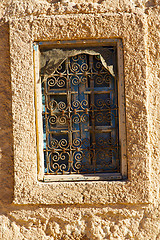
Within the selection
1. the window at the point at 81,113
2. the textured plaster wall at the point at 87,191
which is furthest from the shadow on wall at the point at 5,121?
the window at the point at 81,113

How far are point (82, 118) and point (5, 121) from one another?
71cm

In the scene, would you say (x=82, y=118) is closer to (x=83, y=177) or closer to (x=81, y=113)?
(x=81, y=113)

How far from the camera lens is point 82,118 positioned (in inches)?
97.6

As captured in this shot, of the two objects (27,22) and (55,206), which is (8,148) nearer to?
(55,206)

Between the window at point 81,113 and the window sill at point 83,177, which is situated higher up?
the window at point 81,113

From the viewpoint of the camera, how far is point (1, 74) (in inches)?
96.7

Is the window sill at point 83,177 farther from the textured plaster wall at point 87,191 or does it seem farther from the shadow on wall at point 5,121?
the shadow on wall at point 5,121

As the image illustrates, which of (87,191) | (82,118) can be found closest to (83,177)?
(87,191)

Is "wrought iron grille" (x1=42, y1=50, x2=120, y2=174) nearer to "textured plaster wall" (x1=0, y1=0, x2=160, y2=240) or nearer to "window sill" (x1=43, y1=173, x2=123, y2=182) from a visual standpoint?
"window sill" (x1=43, y1=173, x2=123, y2=182)

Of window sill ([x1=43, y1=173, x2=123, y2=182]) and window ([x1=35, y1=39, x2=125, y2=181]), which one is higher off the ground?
window ([x1=35, y1=39, x2=125, y2=181])

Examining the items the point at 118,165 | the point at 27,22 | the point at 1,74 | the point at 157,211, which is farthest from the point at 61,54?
the point at 157,211

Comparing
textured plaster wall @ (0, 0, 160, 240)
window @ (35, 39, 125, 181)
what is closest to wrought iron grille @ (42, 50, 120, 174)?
window @ (35, 39, 125, 181)

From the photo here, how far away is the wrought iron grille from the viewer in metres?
2.46

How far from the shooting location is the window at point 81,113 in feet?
8.05
